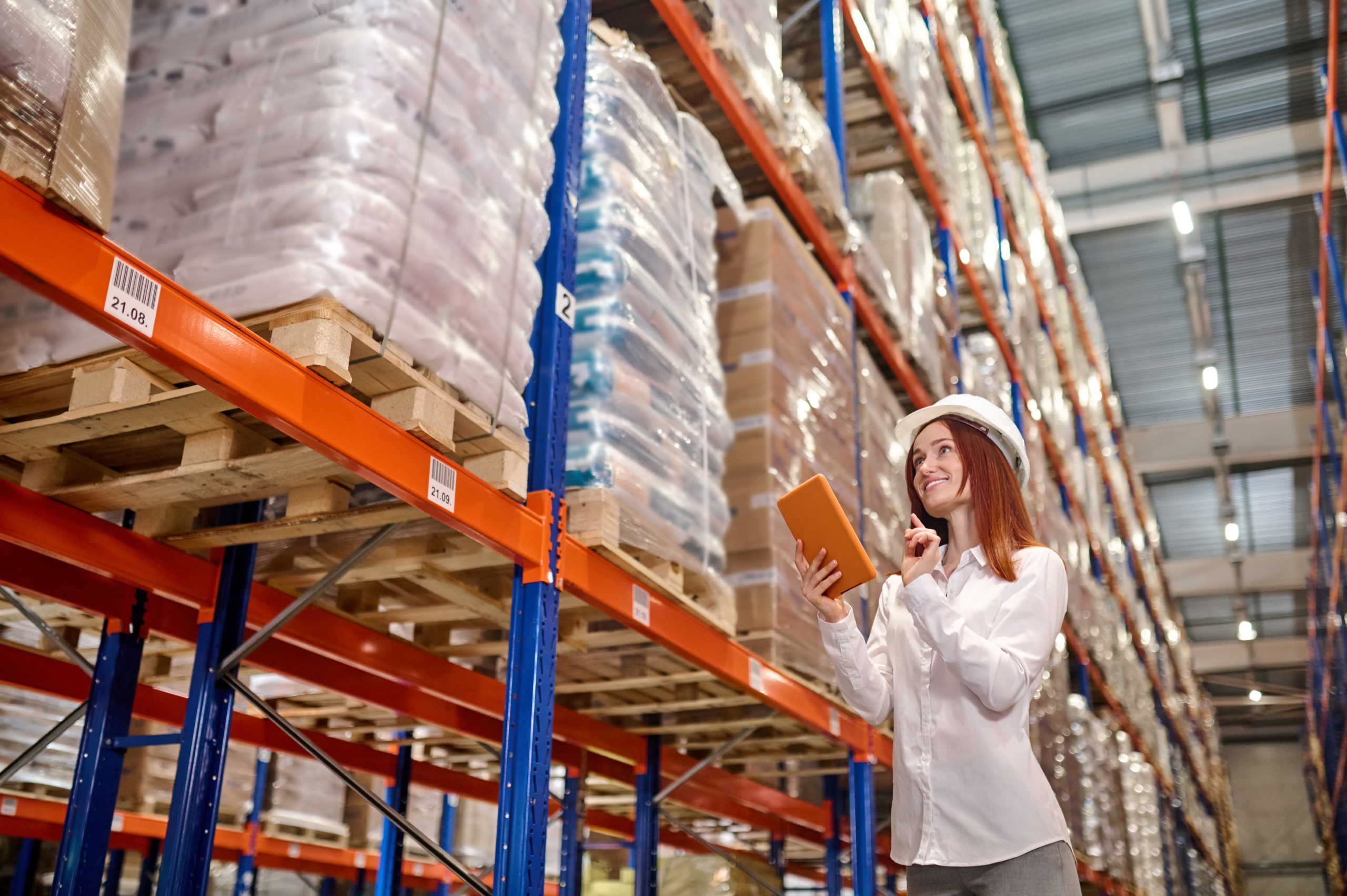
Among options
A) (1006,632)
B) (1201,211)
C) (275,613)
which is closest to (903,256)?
(275,613)

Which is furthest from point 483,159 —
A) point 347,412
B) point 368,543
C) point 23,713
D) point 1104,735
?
point 1104,735

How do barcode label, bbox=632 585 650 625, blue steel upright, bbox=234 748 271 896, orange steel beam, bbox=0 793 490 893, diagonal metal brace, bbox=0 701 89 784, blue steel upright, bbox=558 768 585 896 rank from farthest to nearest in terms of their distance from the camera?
blue steel upright, bbox=234 748 271 896 → orange steel beam, bbox=0 793 490 893 → blue steel upright, bbox=558 768 585 896 → barcode label, bbox=632 585 650 625 → diagonal metal brace, bbox=0 701 89 784

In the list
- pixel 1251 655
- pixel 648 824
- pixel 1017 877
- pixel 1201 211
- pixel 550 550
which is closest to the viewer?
pixel 1017 877

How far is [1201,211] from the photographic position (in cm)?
1505

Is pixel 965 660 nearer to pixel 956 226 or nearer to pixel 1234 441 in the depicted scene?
pixel 956 226

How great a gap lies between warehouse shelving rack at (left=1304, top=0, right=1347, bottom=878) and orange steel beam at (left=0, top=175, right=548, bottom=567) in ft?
42.1

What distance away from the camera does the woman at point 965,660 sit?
6.73 feet

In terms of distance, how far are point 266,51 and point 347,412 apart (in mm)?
859

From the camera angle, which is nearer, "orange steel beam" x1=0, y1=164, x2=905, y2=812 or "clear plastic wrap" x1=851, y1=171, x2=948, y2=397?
"orange steel beam" x1=0, y1=164, x2=905, y2=812

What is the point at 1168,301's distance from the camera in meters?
17.7

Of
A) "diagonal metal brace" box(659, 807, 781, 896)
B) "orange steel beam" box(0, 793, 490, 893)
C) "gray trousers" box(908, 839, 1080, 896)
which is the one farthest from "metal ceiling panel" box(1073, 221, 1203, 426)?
"gray trousers" box(908, 839, 1080, 896)

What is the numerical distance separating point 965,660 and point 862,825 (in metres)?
3.39

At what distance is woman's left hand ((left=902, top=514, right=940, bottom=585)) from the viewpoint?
2.15 m

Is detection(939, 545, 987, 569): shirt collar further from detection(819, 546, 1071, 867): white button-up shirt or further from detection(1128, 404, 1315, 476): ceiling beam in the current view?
detection(1128, 404, 1315, 476): ceiling beam
